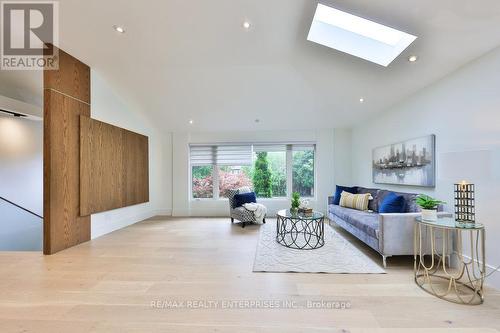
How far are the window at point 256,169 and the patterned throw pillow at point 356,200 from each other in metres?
1.48

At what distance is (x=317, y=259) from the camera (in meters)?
3.01

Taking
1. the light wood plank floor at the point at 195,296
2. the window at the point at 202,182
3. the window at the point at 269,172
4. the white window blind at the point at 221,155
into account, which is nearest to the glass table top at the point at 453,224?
the light wood plank floor at the point at 195,296

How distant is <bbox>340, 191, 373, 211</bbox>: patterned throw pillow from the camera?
4.23 m

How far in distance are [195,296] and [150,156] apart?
4.42 meters

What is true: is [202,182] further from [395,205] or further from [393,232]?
[393,232]

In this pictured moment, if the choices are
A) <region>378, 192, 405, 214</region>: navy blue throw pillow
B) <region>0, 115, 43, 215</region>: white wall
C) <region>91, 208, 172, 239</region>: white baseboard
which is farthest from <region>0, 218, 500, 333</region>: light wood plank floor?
<region>0, 115, 43, 215</region>: white wall

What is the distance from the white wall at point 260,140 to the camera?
5879 mm

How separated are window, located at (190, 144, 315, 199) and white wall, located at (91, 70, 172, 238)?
0.76m

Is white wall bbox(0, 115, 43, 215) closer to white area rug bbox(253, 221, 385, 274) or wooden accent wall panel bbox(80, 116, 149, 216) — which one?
wooden accent wall panel bbox(80, 116, 149, 216)

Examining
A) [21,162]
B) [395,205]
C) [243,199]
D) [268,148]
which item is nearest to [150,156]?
[21,162]

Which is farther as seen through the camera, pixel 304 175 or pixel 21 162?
pixel 304 175

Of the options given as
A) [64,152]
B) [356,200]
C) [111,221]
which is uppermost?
[64,152]

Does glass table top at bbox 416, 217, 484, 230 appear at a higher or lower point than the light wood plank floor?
higher

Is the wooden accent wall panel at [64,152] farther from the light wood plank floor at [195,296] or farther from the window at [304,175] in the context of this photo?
the window at [304,175]
